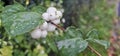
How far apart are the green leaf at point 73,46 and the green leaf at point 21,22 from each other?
17 centimetres

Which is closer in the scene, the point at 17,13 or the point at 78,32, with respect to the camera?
the point at 17,13

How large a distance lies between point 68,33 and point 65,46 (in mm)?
192

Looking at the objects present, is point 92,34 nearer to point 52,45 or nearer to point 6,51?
point 52,45

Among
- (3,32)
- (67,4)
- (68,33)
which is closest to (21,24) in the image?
(68,33)

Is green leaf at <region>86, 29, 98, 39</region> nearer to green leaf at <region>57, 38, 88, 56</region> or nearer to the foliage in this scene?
the foliage

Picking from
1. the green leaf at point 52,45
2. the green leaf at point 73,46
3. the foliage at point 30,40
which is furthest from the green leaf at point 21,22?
the green leaf at point 52,45

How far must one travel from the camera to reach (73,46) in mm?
1755

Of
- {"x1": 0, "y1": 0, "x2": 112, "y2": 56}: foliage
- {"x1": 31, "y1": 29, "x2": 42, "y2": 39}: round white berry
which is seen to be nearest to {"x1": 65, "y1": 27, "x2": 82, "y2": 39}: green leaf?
{"x1": 0, "y1": 0, "x2": 112, "y2": 56}: foliage

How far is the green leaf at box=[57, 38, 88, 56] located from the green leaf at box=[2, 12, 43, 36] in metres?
0.17

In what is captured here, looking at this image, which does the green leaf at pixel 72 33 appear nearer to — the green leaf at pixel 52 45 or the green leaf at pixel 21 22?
the green leaf at pixel 52 45

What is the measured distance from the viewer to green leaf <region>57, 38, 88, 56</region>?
1736 millimetres

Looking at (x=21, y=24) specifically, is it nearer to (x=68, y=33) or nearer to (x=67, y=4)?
(x=68, y=33)

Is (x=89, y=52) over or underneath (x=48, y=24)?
underneath

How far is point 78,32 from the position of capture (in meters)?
1.98
